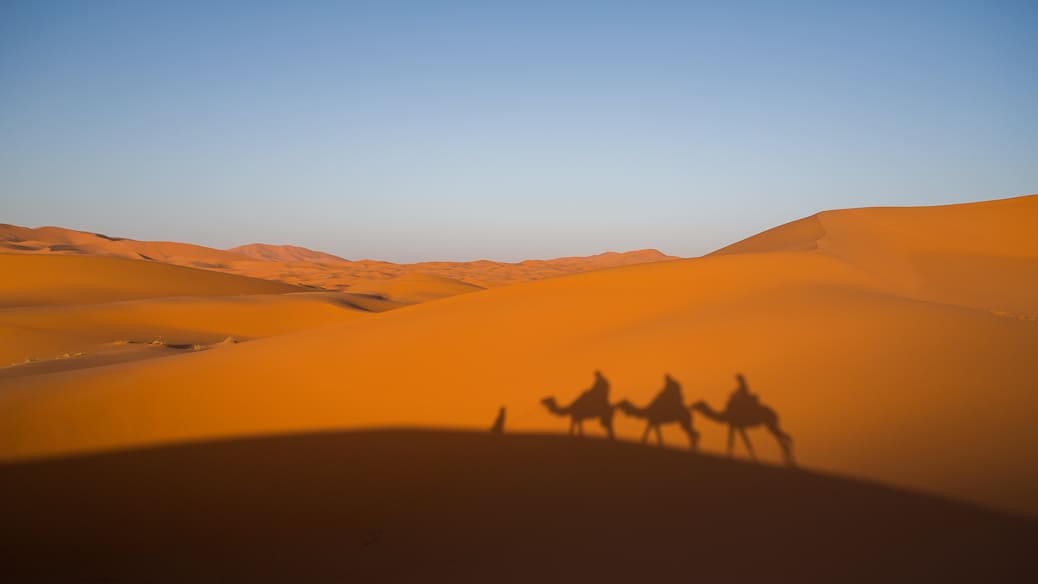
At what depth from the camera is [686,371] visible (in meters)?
6.70

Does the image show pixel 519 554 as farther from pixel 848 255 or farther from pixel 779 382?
pixel 848 255

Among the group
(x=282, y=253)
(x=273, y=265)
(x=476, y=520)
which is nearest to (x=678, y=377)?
(x=476, y=520)

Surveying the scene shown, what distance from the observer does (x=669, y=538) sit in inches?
162

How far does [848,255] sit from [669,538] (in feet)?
30.1

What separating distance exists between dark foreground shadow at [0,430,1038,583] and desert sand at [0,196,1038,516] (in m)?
0.47

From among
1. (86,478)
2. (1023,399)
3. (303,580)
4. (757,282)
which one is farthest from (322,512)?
(757,282)

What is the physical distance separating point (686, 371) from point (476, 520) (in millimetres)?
3125

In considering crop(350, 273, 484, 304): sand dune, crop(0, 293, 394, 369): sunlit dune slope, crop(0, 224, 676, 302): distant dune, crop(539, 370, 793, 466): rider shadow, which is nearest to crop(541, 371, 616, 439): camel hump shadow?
crop(539, 370, 793, 466): rider shadow

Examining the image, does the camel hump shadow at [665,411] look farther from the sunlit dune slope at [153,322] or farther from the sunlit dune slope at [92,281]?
the sunlit dune slope at [92,281]

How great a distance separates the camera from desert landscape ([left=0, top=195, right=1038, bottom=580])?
15.9 ft

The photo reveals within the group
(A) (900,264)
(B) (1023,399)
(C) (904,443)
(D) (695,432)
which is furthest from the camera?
(A) (900,264)

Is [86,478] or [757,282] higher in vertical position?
[757,282]

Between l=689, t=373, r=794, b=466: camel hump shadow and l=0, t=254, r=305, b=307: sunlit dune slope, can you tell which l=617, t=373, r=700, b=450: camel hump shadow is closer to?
l=689, t=373, r=794, b=466: camel hump shadow

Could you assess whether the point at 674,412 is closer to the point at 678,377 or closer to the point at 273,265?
the point at 678,377
